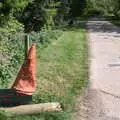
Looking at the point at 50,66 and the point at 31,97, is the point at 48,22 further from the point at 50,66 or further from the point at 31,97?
the point at 31,97

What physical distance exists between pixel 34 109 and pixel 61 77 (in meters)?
3.93

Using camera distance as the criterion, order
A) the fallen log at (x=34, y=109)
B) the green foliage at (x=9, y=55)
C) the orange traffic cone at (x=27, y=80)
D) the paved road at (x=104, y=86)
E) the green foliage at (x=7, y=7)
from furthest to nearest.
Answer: the green foliage at (x=7, y=7)
the green foliage at (x=9, y=55)
the paved road at (x=104, y=86)
the orange traffic cone at (x=27, y=80)
the fallen log at (x=34, y=109)

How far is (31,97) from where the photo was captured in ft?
26.3

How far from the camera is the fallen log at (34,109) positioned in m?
7.42

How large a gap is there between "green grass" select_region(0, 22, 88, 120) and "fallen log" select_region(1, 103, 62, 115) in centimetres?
13

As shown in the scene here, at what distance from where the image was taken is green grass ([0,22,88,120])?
8.20 meters

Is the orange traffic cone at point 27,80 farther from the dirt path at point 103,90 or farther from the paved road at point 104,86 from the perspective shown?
the paved road at point 104,86

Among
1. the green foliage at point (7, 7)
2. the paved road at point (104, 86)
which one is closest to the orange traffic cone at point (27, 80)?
the paved road at point (104, 86)

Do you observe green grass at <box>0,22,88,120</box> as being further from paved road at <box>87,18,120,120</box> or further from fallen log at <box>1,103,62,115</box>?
paved road at <box>87,18,120,120</box>

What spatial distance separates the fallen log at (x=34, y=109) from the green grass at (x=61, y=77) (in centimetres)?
13

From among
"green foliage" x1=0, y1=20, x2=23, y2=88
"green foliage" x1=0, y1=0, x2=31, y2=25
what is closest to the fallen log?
"green foliage" x1=0, y1=20, x2=23, y2=88

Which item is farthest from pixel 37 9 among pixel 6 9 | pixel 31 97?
pixel 31 97

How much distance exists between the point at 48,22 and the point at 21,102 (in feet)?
48.4

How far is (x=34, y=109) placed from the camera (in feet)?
24.5
